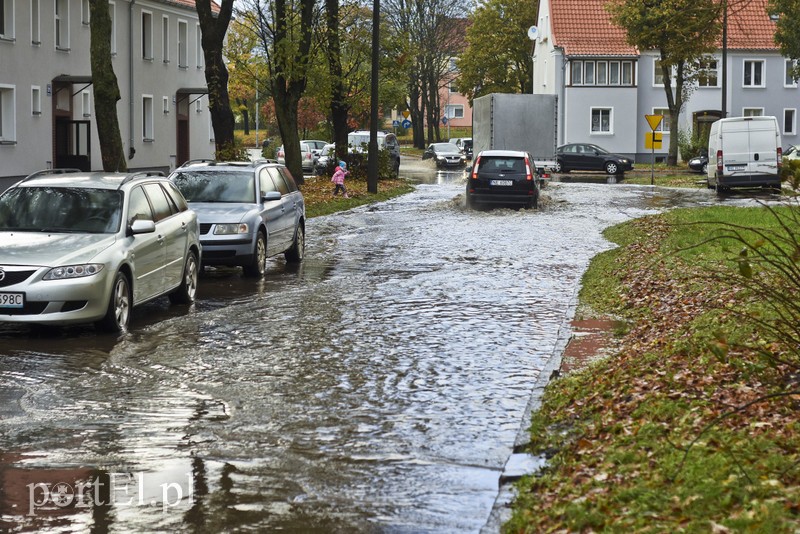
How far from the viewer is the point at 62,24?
42.6 meters

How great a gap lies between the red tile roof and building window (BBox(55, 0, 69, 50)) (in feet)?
119

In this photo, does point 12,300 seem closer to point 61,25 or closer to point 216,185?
point 216,185

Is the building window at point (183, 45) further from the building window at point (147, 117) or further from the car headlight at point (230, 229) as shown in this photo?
the car headlight at point (230, 229)

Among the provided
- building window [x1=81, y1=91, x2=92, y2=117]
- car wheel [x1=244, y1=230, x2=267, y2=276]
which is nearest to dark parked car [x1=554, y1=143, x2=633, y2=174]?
building window [x1=81, y1=91, x2=92, y2=117]

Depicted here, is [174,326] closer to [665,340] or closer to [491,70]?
[665,340]

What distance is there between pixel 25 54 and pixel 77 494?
35.5m

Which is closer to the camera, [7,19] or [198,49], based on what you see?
[7,19]

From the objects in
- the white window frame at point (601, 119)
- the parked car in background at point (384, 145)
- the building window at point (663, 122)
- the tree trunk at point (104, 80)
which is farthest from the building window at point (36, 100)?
the building window at point (663, 122)

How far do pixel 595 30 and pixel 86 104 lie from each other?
38066mm

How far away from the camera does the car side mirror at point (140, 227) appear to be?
13062 mm

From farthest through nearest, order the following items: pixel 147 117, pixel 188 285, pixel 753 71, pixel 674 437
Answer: pixel 753 71
pixel 147 117
pixel 188 285
pixel 674 437

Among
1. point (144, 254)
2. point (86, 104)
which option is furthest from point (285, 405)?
point (86, 104)

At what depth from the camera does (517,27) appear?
292 feet

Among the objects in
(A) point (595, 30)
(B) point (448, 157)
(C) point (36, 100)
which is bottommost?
(B) point (448, 157)
